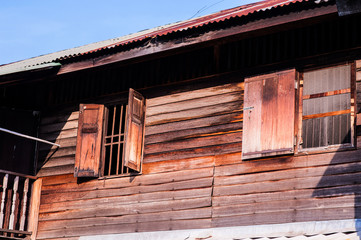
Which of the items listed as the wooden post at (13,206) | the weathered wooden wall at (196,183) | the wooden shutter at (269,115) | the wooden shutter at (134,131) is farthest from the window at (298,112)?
the wooden post at (13,206)

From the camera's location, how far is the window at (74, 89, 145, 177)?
40.0ft

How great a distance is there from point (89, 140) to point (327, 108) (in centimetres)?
465

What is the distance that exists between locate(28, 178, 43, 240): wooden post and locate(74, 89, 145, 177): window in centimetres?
109

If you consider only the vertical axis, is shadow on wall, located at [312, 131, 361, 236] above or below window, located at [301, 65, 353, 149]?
below

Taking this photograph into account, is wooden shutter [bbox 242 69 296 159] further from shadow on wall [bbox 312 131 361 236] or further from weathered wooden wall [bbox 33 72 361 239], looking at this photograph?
shadow on wall [bbox 312 131 361 236]

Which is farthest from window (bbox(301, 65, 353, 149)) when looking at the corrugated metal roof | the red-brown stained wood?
the red-brown stained wood

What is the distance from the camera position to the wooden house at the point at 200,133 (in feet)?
33.9

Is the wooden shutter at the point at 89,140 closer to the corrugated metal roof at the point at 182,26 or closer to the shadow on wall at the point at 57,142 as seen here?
the shadow on wall at the point at 57,142

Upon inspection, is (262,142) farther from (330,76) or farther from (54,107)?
(54,107)

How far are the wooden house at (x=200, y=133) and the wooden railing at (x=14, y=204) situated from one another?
0.03 meters

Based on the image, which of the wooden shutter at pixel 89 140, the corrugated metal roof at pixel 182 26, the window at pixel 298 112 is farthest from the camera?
the wooden shutter at pixel 89 140

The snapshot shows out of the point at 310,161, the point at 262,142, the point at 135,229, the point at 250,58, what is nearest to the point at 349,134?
the point at 310,161

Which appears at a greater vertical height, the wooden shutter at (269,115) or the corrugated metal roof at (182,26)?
the corrugated metal roof at (182,26)

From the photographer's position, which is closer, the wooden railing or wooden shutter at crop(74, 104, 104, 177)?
the wooden railing
